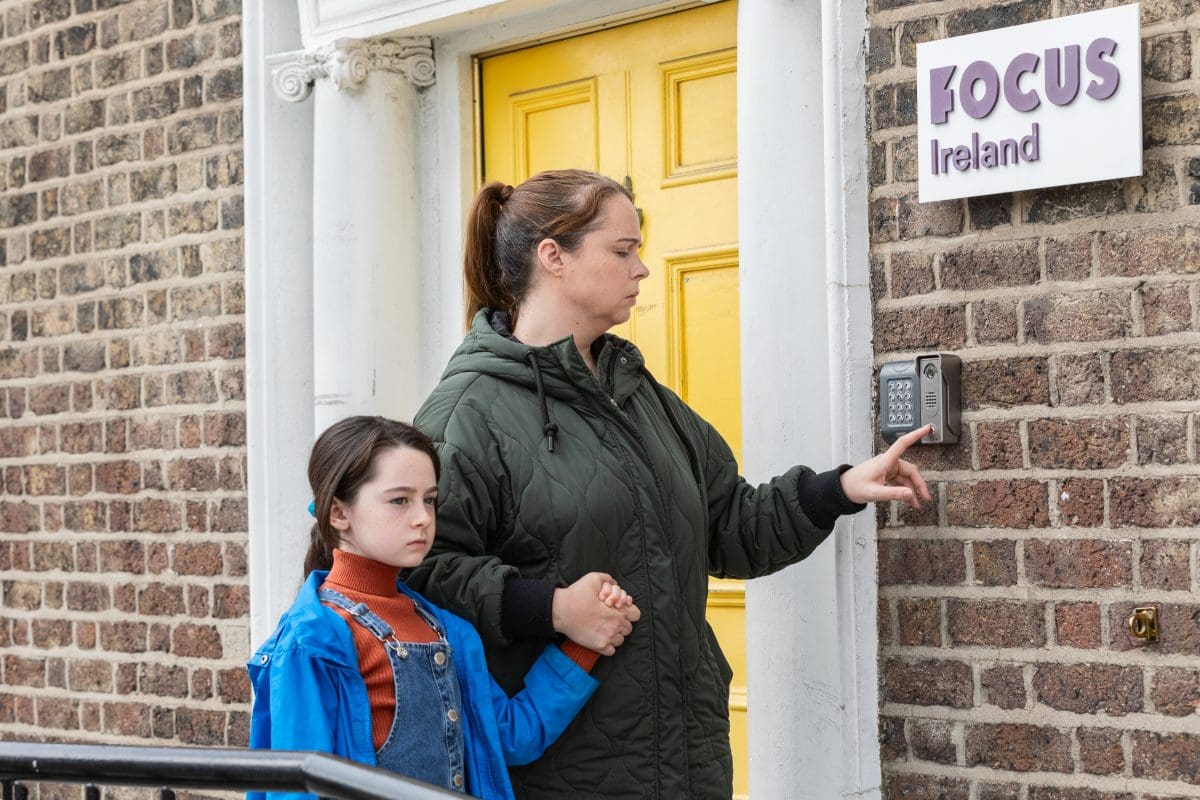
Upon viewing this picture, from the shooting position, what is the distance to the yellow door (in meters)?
4.08

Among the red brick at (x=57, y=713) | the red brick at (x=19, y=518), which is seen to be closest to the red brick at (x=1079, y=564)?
the red brick at (x=57, y=713)

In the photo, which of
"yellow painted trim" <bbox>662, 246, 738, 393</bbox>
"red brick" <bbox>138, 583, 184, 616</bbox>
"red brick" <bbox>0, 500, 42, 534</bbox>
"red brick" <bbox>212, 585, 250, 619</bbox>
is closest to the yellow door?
"yellow painted trim" <bbox>662, 246, 738, 393</bbox>

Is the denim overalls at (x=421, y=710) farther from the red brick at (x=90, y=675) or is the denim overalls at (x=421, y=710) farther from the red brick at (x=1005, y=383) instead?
the red brick at (x=90, y=675)

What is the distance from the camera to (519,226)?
3057mm

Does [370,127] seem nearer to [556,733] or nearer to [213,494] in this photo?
[213,494]

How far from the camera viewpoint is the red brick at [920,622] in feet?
11.2

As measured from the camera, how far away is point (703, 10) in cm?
415

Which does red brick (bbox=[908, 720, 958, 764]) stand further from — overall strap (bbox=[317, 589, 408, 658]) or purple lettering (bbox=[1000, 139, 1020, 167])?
overall strap (bbox=[317, 589, 408, 658])

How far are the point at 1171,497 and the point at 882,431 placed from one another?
0.62 meters

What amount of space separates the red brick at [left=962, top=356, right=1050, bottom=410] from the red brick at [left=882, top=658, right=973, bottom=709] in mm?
572

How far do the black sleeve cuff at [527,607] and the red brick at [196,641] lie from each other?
2.37 m

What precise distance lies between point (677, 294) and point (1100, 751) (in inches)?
63.6

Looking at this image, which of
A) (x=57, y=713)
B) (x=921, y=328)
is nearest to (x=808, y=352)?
(x=921, y=328)

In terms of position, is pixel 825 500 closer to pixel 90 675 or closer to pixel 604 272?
pixel 604 272
